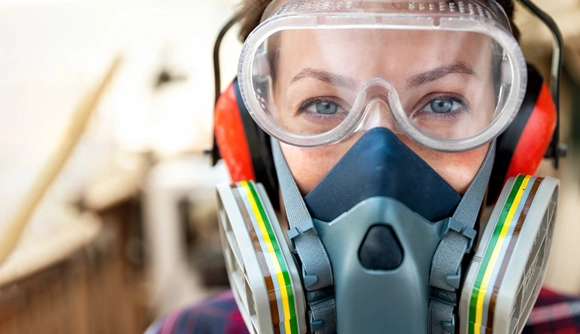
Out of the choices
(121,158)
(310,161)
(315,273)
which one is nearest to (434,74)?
(310,161)

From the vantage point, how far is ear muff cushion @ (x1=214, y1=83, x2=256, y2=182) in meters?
1.16

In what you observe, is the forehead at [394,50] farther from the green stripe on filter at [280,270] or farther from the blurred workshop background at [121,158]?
the blurred workshop background at [121,158]

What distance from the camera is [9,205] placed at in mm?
1563

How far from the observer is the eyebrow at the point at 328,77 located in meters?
1.00

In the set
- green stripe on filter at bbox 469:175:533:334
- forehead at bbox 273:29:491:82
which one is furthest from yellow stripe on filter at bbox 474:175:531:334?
forehead at bbox 273:29:491:82

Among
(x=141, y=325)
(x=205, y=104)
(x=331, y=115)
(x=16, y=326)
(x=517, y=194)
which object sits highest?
(x=331, y=115)

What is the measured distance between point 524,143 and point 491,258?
296 millimetres

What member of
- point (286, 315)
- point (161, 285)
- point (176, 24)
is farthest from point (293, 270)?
point (161, 285)

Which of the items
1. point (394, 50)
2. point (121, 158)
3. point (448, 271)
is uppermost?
point (394, 50)

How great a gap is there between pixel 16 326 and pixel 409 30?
1624 millimetres

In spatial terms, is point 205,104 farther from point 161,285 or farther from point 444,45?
point 444,45

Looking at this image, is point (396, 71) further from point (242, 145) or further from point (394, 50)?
point (242, 145)

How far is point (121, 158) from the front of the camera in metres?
2.70

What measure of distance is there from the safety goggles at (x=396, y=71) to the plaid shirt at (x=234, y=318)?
0.57m
